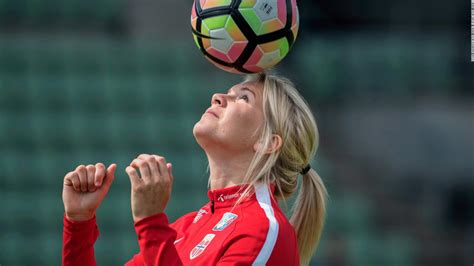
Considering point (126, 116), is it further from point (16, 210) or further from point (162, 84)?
point (16, 210)

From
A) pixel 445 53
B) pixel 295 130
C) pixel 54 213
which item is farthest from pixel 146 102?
pixel 295 130

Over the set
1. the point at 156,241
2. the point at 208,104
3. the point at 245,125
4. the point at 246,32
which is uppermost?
the point at 246,32

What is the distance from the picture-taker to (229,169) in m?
2.86

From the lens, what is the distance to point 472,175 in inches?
325

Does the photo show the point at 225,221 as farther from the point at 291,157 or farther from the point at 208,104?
the point at 208,104

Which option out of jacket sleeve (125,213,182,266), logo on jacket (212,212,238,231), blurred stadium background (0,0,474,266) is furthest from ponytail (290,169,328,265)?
blurred stadium background (0,0,474,266)

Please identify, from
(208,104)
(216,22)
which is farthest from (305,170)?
(208,104)

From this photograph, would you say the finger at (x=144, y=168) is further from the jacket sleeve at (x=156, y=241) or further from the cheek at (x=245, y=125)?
the cheek at (x=245, y=125)

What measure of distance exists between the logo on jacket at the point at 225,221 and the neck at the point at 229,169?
12 centimetres

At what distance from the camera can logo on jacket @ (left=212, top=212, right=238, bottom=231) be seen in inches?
107

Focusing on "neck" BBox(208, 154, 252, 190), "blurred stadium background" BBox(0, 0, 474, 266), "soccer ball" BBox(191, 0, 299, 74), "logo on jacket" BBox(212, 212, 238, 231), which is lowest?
"blurred stadium background" BBox(0, 0, 474, 266)

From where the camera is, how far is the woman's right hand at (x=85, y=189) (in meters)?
2.72

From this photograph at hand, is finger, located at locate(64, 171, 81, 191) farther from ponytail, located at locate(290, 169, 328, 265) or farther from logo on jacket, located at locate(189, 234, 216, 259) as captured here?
ponytail, located at locate(290, 169, 328, 265)

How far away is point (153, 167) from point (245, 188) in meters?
0.44
